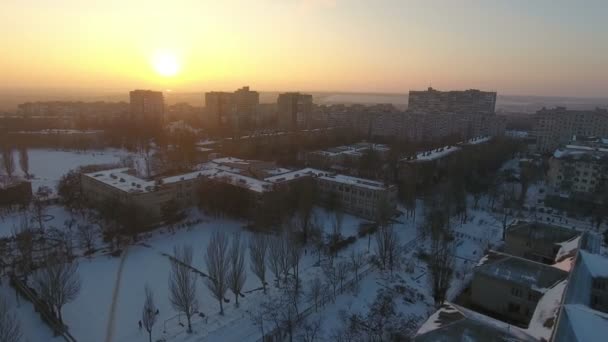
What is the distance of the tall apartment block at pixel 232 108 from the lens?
60094 mm

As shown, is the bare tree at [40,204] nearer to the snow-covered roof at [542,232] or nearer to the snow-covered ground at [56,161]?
the snow-covered ground at [56,161]

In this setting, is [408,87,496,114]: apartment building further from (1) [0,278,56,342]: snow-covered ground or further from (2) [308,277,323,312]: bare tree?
(1) [0,278,56,342]: snow-covered ground

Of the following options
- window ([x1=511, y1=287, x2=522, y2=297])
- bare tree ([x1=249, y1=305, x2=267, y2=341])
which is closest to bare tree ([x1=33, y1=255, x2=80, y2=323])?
bare tree ([x1=249, y1=305, x2=267, y2=341])

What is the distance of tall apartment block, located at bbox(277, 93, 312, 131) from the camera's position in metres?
59.7

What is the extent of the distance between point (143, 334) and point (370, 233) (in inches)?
450

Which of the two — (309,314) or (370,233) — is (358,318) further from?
(370,233)

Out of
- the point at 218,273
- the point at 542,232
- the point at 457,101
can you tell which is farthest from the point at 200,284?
the point at 457,101

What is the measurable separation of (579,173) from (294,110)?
41.4m

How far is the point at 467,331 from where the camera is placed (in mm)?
8125

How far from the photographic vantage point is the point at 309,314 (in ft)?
38.4

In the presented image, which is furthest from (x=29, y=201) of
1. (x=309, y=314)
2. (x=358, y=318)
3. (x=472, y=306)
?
(x=472, y=306)

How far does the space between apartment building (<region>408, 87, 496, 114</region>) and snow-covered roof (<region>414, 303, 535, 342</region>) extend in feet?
173

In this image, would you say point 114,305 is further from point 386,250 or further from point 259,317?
point 386,250

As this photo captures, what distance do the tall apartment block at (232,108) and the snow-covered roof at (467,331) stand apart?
5293cm
